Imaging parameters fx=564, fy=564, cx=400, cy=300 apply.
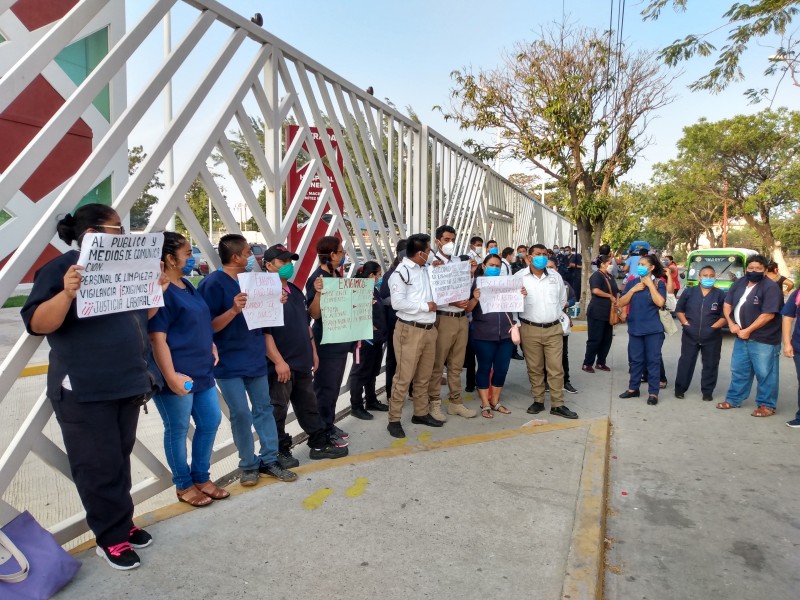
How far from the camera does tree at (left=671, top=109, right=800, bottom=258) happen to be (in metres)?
27.5

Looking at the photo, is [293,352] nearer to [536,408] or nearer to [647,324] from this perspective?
→ [536,408]

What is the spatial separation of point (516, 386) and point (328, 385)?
10.9 ft

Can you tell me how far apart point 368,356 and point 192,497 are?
2.60 metres

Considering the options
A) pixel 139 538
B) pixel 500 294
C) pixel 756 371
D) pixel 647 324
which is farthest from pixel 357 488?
pixel 756 371

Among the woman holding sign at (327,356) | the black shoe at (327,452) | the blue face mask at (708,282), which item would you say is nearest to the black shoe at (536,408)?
the woman holding sign at (327,356)

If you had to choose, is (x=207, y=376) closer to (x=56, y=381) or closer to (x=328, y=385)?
(x=56, y=381)

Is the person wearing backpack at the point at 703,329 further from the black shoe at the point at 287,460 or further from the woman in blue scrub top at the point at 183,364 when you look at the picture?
the woman in blue scrub top at the point at 183,364

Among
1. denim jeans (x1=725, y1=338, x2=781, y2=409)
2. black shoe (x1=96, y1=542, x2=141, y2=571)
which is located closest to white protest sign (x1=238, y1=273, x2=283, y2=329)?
black shoe (x1=96, y1=542, x2=141, y2=571)

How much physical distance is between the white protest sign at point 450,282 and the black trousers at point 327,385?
3.62 ft

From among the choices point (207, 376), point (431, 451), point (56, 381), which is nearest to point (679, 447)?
point (431, 451)

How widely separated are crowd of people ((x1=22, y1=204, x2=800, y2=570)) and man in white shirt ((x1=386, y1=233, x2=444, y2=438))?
1 centimetres

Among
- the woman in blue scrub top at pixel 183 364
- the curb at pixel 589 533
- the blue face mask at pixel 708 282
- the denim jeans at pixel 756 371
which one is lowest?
the curb at pixel 589 533

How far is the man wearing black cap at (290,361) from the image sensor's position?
4.08m

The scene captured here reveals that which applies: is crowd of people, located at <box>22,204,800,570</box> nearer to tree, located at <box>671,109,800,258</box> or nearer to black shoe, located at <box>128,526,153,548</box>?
black shoe, located at <box>128,526,153,548</box>
